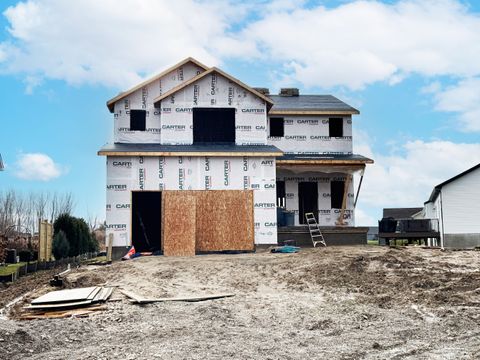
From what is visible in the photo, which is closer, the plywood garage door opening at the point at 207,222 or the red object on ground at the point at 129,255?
the red object on ground at the point at 129,255

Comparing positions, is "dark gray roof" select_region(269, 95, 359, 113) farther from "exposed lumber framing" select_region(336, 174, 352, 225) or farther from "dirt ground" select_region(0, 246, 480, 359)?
"dirt ground" select_region(0, 246, 480, 359)

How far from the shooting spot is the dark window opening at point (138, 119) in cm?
2478

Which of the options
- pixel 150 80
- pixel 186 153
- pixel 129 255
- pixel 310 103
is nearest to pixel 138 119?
pixel 150 80

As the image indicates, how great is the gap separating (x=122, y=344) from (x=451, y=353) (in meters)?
5.40

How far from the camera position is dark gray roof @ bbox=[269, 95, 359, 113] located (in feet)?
94.1

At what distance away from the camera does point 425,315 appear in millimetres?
11367

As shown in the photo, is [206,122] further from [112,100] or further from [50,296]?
[50,296]

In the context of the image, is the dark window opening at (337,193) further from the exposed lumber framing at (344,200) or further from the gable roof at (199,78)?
the gable roof at (199,78)

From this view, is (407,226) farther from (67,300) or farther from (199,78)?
(67,300)

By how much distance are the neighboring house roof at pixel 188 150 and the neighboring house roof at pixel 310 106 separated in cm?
541

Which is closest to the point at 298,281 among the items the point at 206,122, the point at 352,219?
the point at 206,122

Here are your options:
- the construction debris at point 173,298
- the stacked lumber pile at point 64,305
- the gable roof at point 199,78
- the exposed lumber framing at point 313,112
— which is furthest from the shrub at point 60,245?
the construction debris at point 173,298

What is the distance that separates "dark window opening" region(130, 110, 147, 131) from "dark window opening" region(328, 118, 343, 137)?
989 centimetres

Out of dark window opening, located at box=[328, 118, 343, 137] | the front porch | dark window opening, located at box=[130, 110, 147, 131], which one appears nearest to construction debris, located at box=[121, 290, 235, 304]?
the front porch
